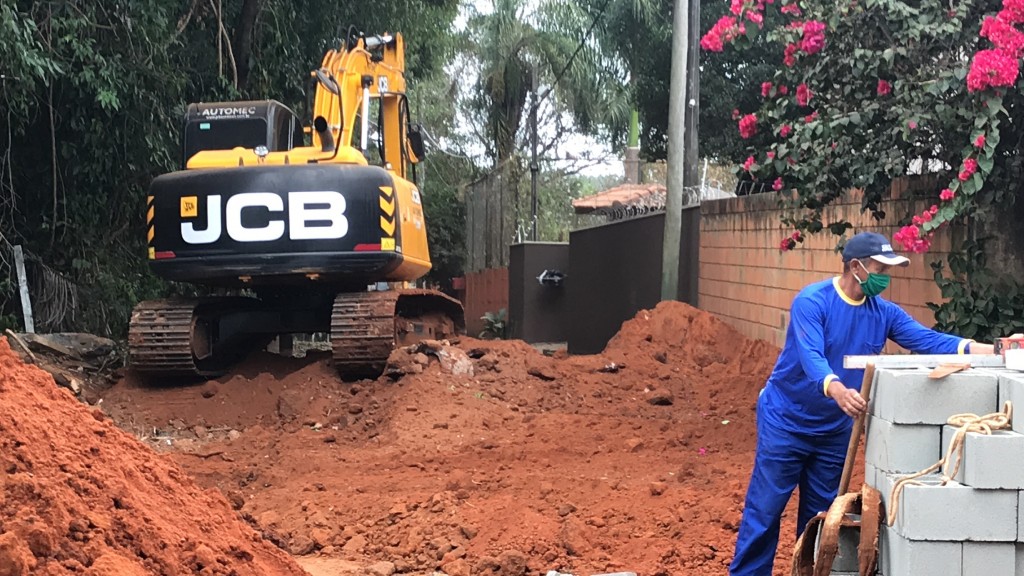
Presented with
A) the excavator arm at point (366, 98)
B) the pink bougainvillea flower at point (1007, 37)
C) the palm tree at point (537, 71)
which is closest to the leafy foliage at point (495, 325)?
the palm tree at point (537, 71)

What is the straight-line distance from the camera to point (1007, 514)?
10.6 feet

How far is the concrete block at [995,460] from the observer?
3.19 m

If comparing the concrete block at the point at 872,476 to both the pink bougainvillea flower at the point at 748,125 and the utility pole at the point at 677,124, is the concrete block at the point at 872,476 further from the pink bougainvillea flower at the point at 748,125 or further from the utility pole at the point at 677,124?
the utility pole at the point at 677,124

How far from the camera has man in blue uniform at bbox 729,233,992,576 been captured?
4.16 m

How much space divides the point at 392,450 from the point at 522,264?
1107cm

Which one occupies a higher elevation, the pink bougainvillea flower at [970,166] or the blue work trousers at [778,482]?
the pink bougainvillea flower at [970,166]

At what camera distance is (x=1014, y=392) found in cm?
325

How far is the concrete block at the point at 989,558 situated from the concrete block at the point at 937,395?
1.31 ft

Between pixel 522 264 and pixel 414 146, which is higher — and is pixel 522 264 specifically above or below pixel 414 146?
below

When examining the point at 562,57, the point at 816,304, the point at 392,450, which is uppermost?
the point at 562,57

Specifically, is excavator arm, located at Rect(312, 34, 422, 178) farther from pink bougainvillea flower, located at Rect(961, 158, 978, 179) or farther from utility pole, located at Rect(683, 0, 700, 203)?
pink bougainvillea flower, located at Rect(961, 158, 978, 179)

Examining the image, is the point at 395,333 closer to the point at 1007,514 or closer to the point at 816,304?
the point at 816,304

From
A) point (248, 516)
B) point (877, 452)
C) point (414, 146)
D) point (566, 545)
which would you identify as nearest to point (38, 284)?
point (414, 146)

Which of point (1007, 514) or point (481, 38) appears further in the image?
point (481, 38)
